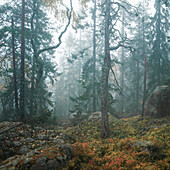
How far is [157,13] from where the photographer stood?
15.5 metres

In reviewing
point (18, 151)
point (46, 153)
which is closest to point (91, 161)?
point (46, 153)

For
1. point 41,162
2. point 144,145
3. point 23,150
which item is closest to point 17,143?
point 23,150

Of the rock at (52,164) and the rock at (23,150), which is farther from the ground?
the rock at (52,164)

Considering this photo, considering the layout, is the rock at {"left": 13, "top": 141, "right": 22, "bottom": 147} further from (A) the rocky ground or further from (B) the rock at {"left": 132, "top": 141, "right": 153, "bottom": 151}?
(B) the rock at {"left": 132, "top": 141, "right": 153, "bottom": 151}

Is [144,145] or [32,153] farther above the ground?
[32,153]

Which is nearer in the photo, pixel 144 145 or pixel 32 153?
pixel 32 153

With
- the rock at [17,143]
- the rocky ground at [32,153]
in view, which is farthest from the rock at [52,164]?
the rock at [17,143]

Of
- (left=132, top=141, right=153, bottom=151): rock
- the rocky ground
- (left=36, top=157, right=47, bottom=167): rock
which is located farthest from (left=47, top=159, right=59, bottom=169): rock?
(left=132, top=141, right=153, bottom=151): rock

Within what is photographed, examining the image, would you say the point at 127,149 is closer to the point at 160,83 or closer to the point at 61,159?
the point at 61,159

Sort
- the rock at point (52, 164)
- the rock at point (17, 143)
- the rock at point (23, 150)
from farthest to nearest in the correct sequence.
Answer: the rock at point (17, 143) → the rock at point (23, 150) → the rock at point (52, 164)

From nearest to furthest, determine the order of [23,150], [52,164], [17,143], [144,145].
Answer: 1. [52,164]
2. [144,145]
3. [23,150]
4. [17,143]

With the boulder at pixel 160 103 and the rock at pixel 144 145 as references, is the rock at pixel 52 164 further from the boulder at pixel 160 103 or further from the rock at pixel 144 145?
the boulder at pixel 160 103

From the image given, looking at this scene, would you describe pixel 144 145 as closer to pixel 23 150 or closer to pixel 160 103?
pixel 23 150

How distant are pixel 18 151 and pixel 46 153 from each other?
2.08m
